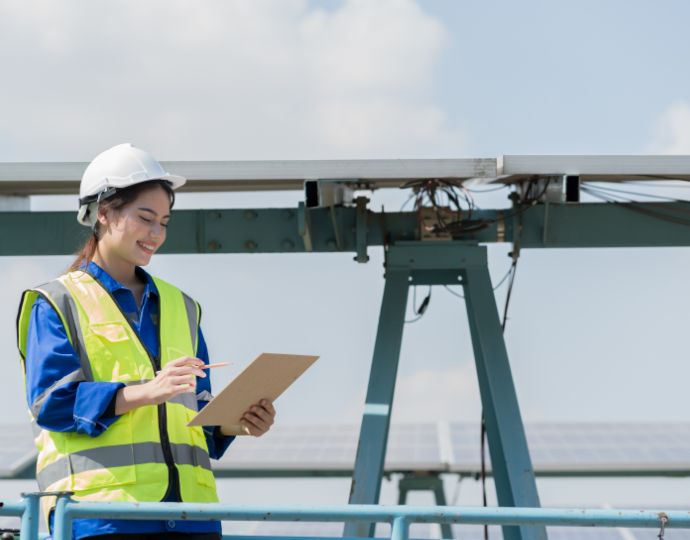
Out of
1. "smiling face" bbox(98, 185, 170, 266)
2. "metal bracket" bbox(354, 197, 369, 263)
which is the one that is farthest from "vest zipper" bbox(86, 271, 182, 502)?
"metal bracket" bbox(354, 197, 369, 263)

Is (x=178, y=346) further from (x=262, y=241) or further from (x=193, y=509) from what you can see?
(x=262, y=241)

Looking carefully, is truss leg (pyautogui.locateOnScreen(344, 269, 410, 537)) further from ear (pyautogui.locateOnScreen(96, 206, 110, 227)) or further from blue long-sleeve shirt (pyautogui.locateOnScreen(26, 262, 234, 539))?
Answer: ear (pyautogui.locateOnScreen(96, 206, 110, 227))

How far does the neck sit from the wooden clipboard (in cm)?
47

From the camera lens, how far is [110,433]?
10.1 ft

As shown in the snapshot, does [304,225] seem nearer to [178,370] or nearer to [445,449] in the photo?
[178,370]

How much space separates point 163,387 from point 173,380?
3 cm

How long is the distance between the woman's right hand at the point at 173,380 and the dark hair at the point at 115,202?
512 millimetres

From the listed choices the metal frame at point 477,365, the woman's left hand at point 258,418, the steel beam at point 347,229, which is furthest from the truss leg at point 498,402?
the woman's left hand at point 258,418

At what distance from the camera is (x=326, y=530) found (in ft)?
38.2

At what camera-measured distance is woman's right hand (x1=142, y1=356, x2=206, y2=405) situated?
9.62ft

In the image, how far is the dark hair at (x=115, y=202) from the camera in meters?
3.27

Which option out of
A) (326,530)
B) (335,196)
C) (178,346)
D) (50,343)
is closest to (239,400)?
(178,346)

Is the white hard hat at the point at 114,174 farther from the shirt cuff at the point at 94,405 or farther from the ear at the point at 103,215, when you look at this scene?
the shirt cuff at the point at 94,405

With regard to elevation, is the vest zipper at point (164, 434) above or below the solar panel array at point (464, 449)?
below
